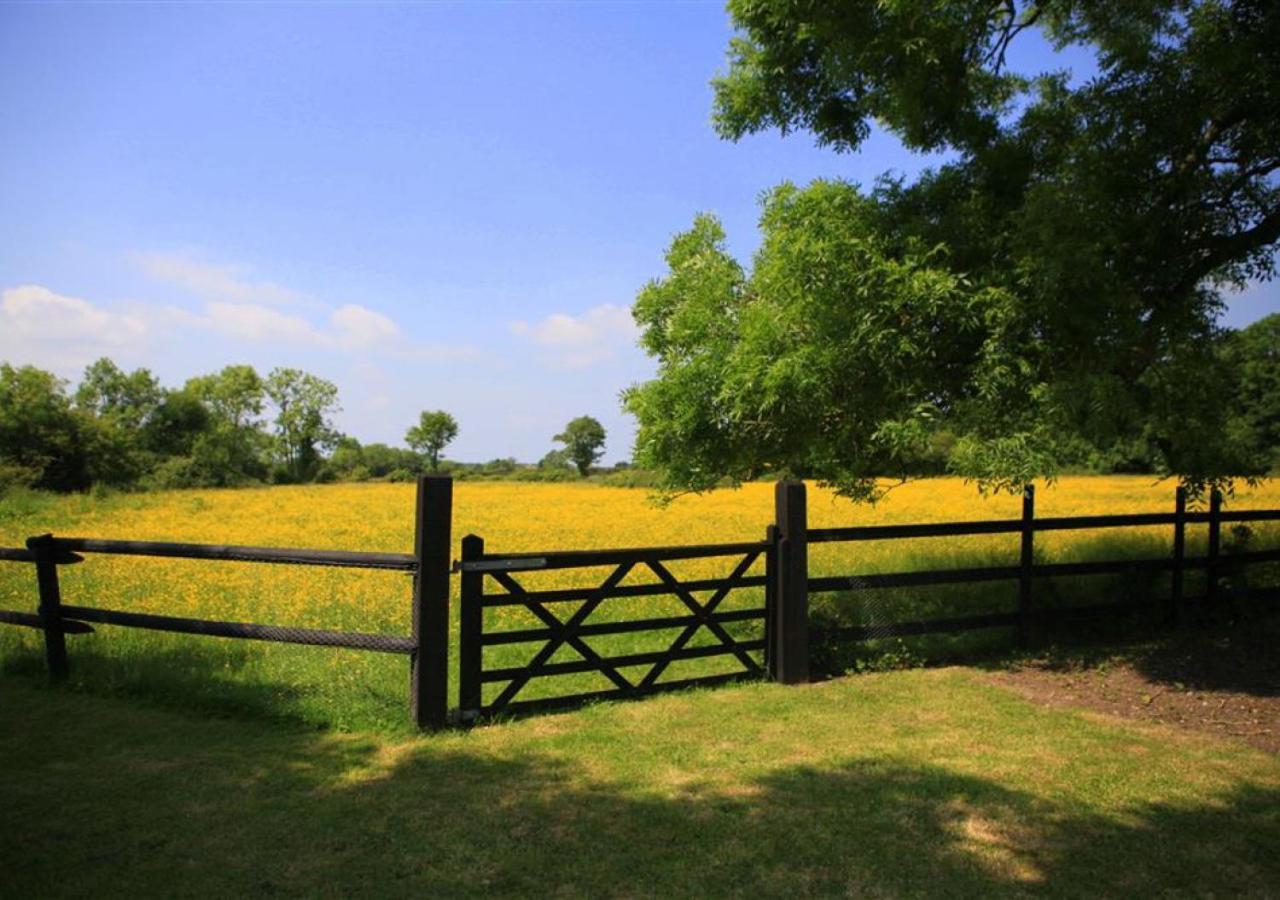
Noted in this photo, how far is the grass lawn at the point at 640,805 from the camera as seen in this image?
3.93 m

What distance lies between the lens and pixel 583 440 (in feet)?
274

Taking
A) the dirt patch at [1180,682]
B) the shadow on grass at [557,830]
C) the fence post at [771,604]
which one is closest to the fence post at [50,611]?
the shadow on grass at [557,830]

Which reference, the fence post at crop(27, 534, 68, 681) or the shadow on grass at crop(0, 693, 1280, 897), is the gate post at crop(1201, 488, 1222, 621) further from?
the fence post at crop(27, 534, 68, 681)

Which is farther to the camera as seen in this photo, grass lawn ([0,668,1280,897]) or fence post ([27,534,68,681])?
fence post ([27,534,68,681])

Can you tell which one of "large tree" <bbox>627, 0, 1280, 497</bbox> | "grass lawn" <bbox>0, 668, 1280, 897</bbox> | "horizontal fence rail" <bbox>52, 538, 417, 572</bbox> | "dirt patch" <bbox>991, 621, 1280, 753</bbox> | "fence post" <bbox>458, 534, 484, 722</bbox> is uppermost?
"large tree" <bbox>627, 0, 1280, 497</bbox>

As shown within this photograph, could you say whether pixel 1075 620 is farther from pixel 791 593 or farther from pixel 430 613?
pixel 430 613

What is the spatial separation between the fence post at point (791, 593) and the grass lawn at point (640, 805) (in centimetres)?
96

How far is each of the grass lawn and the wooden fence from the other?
0.45m

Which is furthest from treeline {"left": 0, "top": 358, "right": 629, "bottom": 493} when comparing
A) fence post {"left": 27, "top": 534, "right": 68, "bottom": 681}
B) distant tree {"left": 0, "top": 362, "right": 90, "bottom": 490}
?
fence post {"left": 27, "top": 534, "right": 68, "bottom": 681}

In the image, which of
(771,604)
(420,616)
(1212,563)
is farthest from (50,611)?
(1212,563)

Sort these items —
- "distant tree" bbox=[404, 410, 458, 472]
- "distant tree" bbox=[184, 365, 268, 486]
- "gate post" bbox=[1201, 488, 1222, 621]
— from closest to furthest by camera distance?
"gate post" bbox=[1201, 488, 1222, 621] < "distant tree" bbox=[184, 365, 268, 486] < "distant tree" bbox=[404, 410, 458, 472]

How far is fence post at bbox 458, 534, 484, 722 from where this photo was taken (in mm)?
6320

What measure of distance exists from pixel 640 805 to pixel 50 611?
6.21m

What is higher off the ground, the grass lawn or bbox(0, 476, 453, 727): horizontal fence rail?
bbox(0, 476, 453, 727): horizontal fence rail
